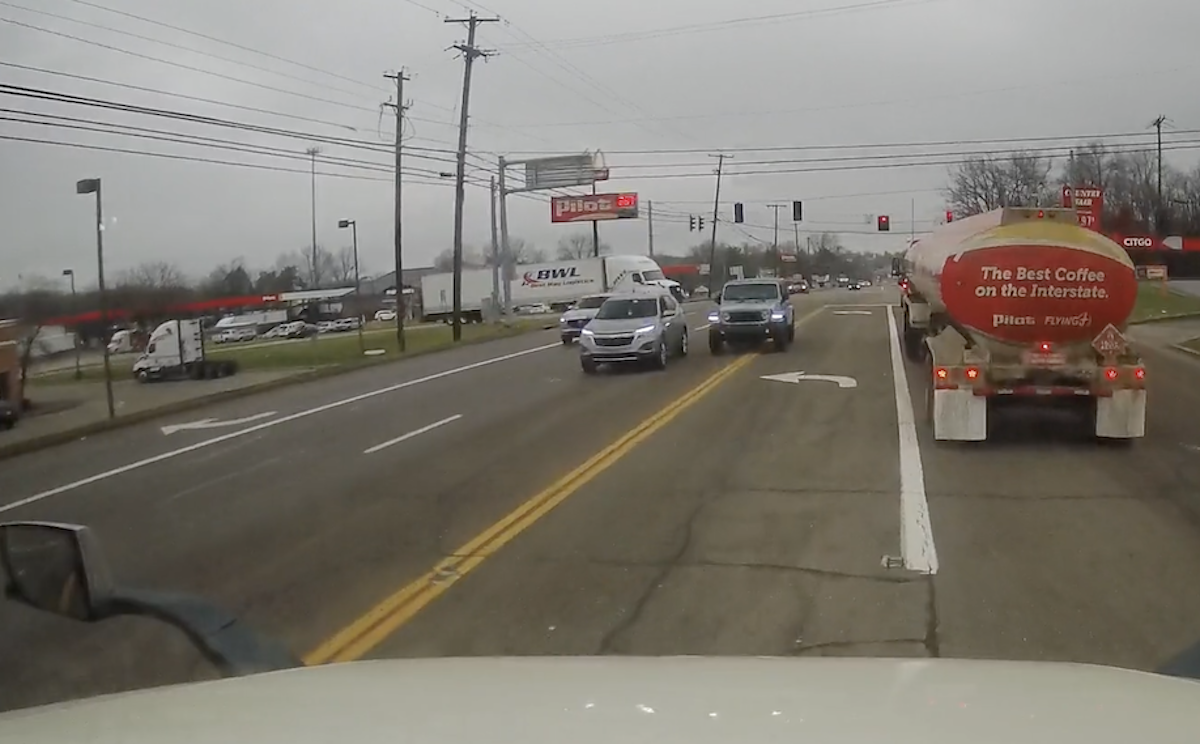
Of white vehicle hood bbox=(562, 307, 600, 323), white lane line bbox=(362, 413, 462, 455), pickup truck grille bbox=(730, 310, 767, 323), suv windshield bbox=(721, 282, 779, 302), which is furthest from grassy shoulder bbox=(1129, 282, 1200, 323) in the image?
white lane line bbox=(362, 413, 462, 455)

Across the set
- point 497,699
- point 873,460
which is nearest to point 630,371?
point 873,460

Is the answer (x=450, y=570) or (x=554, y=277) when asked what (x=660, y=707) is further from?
(x=554, y=277)

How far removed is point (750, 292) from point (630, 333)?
250 inches

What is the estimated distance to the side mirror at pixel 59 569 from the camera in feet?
13.5

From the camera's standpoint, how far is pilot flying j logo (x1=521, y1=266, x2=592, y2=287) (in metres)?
70.3

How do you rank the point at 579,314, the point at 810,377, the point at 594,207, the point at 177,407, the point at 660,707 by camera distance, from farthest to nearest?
the point at 594,207, the point at 579,314, the point at 177,407, the point at 810,377, the point at 660,707

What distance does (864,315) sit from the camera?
51.5 meters

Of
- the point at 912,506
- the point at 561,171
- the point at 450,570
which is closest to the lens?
the point at 450,570

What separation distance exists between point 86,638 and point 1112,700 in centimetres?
654

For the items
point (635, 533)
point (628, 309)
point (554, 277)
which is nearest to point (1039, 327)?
point (635, 533)

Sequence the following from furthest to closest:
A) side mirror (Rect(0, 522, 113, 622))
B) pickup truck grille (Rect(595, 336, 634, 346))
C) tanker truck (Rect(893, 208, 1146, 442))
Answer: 1. pickup truck grille (Rect(595, 336, 634, 346))
2. tanker truck (Rect(893, 208, 1146, 442))
3. side mirror (Rect(0, 522, 113, 622))

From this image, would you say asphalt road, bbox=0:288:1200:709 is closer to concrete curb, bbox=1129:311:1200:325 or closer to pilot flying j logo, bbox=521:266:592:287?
concrete curb, bbox=1129:311:1200:325

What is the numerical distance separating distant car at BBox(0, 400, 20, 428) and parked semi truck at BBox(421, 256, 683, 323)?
40091mm

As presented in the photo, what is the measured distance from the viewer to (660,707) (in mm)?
3305
